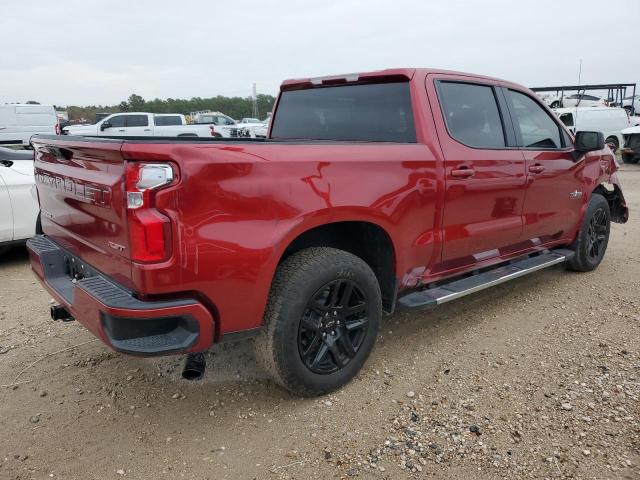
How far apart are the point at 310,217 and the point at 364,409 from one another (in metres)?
1.11

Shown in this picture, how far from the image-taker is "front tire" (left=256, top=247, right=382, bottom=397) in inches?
105

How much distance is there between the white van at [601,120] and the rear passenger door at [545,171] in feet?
57.8

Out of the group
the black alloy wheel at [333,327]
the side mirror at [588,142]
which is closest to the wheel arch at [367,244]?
the black alloy wheel at [333,327]

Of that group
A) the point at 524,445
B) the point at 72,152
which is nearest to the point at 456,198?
the point at 524,445

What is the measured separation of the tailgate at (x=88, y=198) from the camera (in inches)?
89.9

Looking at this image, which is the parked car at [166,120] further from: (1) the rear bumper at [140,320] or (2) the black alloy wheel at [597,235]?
(1) the rear bumper at [140,320]

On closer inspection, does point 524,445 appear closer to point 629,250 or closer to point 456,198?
point 456,198

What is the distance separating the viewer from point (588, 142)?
4.53 meters

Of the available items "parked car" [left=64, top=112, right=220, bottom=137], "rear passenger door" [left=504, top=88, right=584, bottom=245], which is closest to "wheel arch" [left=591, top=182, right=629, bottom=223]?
"rear passenger door" [left=504, top=88, right=584, bottom=245]

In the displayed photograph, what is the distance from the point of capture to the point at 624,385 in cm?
308

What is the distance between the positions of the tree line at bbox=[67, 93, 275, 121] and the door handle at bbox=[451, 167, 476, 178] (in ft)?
187

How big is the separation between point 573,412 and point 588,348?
3.04ft

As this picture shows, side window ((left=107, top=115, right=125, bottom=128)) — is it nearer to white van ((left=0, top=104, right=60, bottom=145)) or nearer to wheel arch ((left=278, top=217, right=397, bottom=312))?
white van ((left=0, top=104, right=60, bottom=145))

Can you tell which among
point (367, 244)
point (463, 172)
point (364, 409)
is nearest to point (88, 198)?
point (367, 244)
